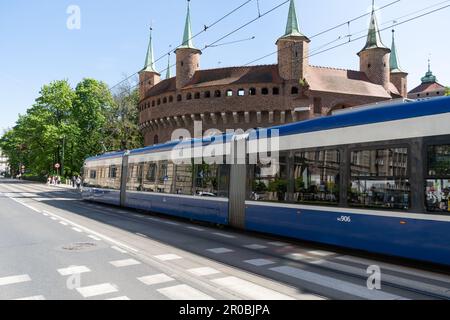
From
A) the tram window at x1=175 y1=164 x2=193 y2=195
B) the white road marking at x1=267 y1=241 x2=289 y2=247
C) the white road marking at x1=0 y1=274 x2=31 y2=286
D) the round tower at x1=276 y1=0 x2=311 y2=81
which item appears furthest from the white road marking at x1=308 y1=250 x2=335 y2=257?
the round tower at x1=276 y1=0 x2=311 y2=81

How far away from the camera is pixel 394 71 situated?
192 feet

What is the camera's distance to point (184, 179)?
14914 mm

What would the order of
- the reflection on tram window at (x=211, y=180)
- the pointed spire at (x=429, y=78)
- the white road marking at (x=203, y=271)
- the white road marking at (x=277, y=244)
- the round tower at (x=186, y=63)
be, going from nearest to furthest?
the white road marking at (x=203, y=271) < the white road marking at (x=277, y=244) < the reflection on tram window at (x=211, y=180) < the round tower at (x=186, y=63) < the pointed spire at (x=429, y=78)

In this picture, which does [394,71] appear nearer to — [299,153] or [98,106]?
[98,106]

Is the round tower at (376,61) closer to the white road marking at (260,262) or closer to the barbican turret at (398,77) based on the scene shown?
the barbican turret at (398,77)

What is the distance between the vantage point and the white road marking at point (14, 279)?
20.6ft

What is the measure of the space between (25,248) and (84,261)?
2.13m

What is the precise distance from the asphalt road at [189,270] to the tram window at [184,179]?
3.35 meters

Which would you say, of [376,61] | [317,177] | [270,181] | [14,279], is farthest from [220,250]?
[376,61]

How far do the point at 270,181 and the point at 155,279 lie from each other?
5.08 meters

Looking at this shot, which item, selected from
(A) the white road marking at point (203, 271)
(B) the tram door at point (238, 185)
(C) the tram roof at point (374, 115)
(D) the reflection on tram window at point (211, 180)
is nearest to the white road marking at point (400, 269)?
(C) the tram roof at point (374, 115)

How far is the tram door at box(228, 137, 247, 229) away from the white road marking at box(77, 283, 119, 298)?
623cm

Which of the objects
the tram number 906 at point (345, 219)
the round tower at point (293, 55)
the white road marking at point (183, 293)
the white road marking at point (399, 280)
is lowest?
the white road marking at point (183, 293)

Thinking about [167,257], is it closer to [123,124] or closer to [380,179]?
[380,179]
